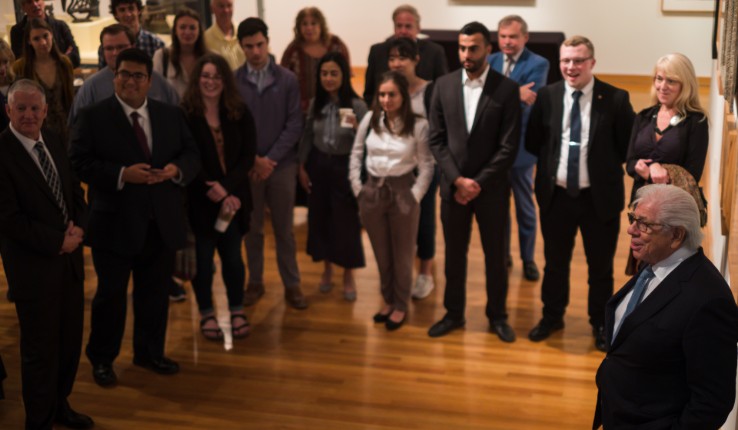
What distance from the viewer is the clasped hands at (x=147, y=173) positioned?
191 inches

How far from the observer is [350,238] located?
242 inches

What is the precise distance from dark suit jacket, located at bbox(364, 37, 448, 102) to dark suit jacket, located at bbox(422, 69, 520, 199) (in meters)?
1.05

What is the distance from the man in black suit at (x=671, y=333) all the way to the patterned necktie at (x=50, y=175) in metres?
2.54

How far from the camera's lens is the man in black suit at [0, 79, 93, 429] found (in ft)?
13.8

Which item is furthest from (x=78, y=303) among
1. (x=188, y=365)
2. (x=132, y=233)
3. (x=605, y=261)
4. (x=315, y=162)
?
(x=605, y=261)

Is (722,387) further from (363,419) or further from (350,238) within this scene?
(350,238)

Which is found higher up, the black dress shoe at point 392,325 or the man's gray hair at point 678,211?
the man's gray hair at point 678,211

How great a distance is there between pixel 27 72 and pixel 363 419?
2704 mm

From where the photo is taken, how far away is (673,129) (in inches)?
186

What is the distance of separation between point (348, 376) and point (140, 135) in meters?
1.66

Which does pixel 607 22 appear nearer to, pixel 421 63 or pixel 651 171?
pixel 421 63

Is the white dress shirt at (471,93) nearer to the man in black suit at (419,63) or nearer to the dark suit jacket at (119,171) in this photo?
the man in black suit at (419,63)

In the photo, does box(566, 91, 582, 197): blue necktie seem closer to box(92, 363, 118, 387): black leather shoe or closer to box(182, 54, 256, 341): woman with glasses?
box(182, 54, 256, 341): woman with glasses

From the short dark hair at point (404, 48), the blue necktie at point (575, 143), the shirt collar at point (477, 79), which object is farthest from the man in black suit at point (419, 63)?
the blue necktie at point (575, 143)
